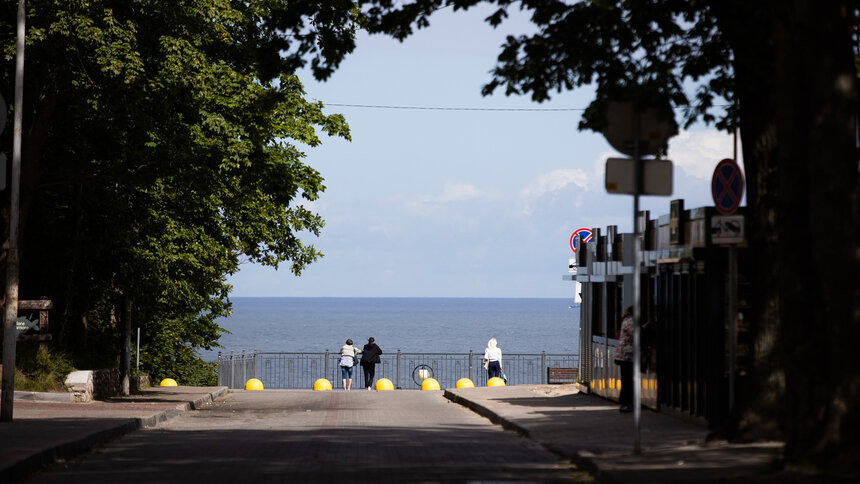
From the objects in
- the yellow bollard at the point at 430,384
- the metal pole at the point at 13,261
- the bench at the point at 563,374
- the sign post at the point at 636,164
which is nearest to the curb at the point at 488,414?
the sign post at the point at 636,164

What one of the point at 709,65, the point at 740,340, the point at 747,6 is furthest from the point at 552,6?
the point at 740,340

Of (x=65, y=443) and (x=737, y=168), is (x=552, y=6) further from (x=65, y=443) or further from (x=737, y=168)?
(x=65, y=443)

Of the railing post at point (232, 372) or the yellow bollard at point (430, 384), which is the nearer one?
the yellow bollard at point (430, 384)

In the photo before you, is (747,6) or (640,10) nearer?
(747,6)

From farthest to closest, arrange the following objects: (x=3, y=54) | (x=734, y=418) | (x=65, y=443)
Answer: (x=3, y=54) → (x=65, y=443) → (x=734, y=418)

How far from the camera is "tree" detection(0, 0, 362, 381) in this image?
2184 centimetres

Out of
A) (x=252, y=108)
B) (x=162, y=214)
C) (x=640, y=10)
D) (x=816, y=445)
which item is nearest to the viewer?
(x=816, y=445)

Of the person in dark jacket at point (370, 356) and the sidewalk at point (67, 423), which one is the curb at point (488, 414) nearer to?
the sidewalk at point (67, 423)

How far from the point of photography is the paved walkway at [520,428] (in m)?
10.1

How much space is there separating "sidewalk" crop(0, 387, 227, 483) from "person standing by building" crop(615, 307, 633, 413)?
747 cm

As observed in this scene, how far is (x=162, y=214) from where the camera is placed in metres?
27.7

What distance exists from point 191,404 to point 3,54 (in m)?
7.86

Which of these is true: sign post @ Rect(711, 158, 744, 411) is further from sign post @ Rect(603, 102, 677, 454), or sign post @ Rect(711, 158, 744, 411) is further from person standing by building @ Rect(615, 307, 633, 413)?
person standing by building @ Rect(615, 307, 633, 413)

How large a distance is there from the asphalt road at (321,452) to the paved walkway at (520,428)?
176 mm
